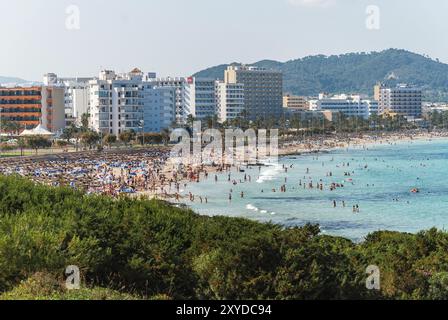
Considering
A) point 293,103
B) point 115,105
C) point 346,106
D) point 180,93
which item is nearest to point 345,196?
A: point 115,105

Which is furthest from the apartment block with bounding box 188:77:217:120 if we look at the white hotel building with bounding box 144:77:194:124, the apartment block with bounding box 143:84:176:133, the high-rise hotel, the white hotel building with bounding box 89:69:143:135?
the white hotel building with bounding box 89:69:143:135

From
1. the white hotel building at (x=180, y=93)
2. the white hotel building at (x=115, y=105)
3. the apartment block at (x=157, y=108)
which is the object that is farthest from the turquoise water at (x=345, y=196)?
the white hotel building at (x=180, y=93)

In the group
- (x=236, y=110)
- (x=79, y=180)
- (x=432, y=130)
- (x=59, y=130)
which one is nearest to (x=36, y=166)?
(x=79, y=180)

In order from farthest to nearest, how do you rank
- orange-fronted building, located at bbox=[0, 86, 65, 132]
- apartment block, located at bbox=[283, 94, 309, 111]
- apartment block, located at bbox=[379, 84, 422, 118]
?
apartment block, located at bbox=[379, 84, 422, 118], apartment block, located at bbox=[283, 94, 309, 111], orange-fronted building, located at bbox=[0, 86, 65, 132]

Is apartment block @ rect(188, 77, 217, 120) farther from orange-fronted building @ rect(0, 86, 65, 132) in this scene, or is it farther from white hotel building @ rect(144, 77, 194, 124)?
orange-fronted building @ rect(0, 86, 65, 132)

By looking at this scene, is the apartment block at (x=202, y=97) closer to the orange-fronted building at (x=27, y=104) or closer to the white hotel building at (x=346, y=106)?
the orange-fronted building at (x=27, y=104)

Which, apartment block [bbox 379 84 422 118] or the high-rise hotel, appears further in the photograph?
apartment block [bbox 379 84 422 118]

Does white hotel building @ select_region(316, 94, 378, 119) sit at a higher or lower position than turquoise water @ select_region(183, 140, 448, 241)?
higher
